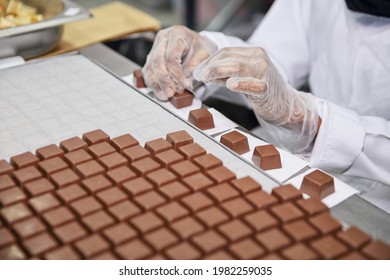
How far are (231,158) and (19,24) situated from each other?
3.18ft

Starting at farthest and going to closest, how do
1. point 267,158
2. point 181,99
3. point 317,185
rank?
point 181,99 → point 267,158 → point 317,185

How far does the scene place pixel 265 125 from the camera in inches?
67.3

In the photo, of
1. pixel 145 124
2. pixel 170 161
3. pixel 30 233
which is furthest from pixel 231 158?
pixel 30 233

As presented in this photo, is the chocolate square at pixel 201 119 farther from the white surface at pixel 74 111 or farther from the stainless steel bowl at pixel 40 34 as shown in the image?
the stainless steel bowl at pixel 40 34

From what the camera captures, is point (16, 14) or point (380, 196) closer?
point (380, 196)

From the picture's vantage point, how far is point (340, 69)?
192cm

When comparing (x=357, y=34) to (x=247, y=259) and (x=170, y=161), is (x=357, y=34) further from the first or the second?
(x=247, y=259)

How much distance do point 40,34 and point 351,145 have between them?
108 centimetres

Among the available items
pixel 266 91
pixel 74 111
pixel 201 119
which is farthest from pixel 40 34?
pixel 266 91

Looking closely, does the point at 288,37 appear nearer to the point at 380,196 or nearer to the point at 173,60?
the point at 173,60

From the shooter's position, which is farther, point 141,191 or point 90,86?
point 90,86

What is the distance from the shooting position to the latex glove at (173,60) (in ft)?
5.69

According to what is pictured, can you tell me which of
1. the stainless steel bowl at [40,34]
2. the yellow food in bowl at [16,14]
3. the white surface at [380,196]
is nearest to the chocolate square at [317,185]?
the white surface at [380,196]

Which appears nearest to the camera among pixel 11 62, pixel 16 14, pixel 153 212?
pixel 153 212
